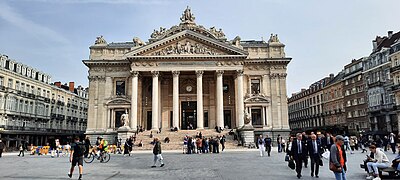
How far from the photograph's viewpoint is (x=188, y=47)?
4591 centimetres

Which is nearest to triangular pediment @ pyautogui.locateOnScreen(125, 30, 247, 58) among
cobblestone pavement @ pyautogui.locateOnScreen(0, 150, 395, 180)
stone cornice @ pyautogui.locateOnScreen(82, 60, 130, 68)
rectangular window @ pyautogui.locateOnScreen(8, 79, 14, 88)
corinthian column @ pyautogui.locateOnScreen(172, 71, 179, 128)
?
corinthian column @ pyautogui.locateOnScreen(172, 71, 179, 128)

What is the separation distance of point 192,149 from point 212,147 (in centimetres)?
313

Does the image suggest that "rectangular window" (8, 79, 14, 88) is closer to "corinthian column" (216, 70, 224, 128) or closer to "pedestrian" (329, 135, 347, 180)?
"corinthian column" (216, 70, 224, 128)

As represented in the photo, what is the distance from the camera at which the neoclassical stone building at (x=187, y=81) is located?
149 feet

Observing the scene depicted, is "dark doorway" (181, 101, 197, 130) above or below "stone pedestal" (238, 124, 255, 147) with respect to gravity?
above

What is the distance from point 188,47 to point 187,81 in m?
6.54

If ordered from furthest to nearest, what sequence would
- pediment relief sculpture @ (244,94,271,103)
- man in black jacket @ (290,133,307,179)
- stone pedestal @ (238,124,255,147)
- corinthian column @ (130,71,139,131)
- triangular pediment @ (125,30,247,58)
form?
pediment relief sculpture @ (244,94,271,103) < triangular pediment @ (125,30,247,58) < corinthian column @ (130,71,139,131) < stone pedestal @ (238,124,255,147) < man in black jacket @ (290,133,307,179)

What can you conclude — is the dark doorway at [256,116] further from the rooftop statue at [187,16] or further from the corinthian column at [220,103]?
the rooftop statue at [187,16]

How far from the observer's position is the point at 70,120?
70.8 metres

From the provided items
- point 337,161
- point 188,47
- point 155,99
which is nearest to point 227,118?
point 155,99

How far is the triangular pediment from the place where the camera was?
45.4 m

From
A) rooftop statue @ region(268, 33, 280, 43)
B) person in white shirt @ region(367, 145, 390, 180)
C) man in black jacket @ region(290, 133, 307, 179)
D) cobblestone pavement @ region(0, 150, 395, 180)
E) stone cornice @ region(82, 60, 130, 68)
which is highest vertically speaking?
rooftop statue @ region(268, 33, 280, 43)

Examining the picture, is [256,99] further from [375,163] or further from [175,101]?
[375,163]

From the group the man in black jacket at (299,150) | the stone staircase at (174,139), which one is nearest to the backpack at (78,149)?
the man in black jacket at (299,150)
